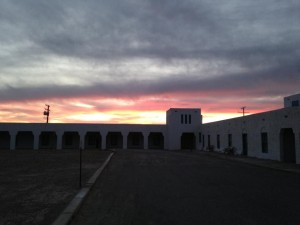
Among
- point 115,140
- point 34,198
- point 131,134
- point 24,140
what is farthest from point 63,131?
point 34,198

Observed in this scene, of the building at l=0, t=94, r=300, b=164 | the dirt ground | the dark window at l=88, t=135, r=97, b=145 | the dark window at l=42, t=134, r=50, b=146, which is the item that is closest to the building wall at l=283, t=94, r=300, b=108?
the building at l=0, t=94, r=300, b=164

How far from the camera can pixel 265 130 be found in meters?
30.5

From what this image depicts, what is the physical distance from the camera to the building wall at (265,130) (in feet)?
83.3

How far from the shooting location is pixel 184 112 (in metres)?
61.2

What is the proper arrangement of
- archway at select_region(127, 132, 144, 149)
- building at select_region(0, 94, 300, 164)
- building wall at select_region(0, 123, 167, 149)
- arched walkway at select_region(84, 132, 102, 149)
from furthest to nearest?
archway at select_region(127, 132, 144, 149), arched walkway at select_region(84, 132, 102, 149), building wall at select_region(0, 123, 167, 149), building at select_region(0, 94, 300, 164)

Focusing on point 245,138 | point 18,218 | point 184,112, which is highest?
point 184,112

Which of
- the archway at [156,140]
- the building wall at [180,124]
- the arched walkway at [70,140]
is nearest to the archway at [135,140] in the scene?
the archway at [156,140]

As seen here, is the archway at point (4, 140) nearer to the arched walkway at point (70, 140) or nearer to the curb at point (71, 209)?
the arched walkway at point (70, 140)

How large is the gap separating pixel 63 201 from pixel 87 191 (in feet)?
5.23

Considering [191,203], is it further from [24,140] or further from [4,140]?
[4,140]

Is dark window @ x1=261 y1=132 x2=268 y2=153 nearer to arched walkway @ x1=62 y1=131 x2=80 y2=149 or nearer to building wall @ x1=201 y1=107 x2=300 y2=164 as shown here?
building wall @ x1=201 y1=107 x2=300 y2=164

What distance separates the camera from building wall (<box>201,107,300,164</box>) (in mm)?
25391

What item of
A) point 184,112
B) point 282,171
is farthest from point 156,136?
point 282,171

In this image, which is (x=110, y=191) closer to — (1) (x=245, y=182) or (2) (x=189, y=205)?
(2) (x=189, y=205)
